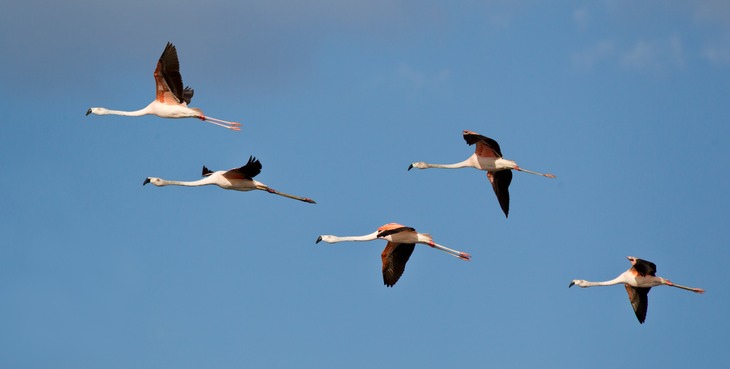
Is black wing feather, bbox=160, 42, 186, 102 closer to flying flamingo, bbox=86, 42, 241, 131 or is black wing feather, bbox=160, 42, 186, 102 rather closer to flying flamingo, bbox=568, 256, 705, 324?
flying flamingo, bbox=86, 42, 241, 131

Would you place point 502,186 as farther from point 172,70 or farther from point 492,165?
point 172,70

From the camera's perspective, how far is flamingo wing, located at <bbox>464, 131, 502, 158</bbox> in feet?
185

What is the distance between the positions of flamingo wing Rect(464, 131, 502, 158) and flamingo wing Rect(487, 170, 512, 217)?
122 cm

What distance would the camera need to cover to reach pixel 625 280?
193 feet

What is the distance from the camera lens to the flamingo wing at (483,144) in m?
56.5

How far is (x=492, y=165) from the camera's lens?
58.3 m

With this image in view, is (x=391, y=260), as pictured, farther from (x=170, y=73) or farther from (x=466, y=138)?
(x=170, y=73)

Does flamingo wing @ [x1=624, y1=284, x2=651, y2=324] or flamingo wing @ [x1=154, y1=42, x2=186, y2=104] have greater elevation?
flamingo wing @ [x1=154, y1=42, x2=186, y2=104]

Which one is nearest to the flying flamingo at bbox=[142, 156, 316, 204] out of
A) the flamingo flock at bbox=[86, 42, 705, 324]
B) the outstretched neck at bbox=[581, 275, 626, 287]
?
the flamingo flock at bbox=[86, 42, 705, 324]

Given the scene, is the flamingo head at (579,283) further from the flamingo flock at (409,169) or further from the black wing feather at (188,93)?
the black wing feather at (188,93)

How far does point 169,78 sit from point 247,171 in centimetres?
365

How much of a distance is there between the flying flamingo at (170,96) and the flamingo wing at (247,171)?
1.95m

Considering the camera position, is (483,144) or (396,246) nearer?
(396,246)

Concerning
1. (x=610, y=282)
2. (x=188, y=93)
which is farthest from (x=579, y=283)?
(x=188, y=93)
